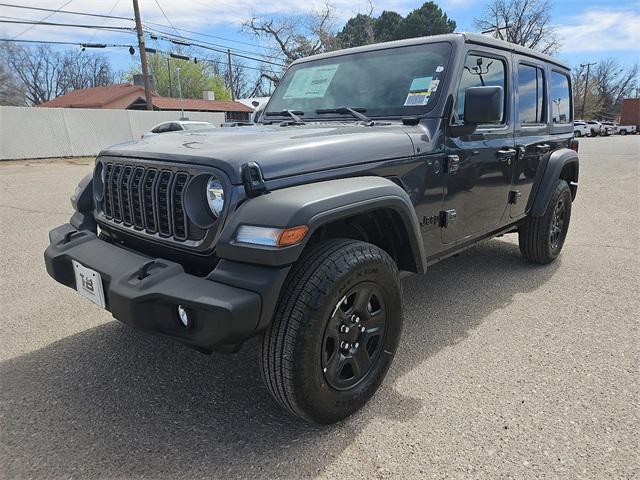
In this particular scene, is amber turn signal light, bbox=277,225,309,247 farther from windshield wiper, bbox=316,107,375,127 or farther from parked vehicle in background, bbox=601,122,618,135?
parked vehicle in background, bbox=601,122,618,135

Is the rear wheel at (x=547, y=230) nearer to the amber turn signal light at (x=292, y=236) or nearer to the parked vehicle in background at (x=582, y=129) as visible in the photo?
the amber turn signal light at (x=292, y=236)

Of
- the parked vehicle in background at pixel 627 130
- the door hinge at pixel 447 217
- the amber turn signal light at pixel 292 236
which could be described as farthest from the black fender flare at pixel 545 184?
the parked vehicle in background at pixel 627 130

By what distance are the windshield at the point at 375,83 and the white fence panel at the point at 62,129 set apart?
14.2 meters

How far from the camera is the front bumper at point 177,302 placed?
5.93 ft

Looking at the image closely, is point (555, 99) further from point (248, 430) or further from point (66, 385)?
point (66, 385)

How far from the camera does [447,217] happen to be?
10.1ft

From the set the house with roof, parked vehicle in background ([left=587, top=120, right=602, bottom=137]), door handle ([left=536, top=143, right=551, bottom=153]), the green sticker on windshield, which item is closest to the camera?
the green sticker on windshield

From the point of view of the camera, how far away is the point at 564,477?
1959 mm

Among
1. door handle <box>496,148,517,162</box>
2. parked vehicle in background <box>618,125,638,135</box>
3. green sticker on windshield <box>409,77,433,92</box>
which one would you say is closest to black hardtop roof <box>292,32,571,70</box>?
green sticker on windshield <box>409,77,433,92</box>

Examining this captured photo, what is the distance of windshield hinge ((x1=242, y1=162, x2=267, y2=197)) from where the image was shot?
2008 millimetres

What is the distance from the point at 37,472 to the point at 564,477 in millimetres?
2223

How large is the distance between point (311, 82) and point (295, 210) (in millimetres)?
2059

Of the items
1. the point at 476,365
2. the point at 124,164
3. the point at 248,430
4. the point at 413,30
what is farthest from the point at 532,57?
the point at 413,30

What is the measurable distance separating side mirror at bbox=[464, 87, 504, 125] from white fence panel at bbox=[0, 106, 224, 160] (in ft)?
50.6
